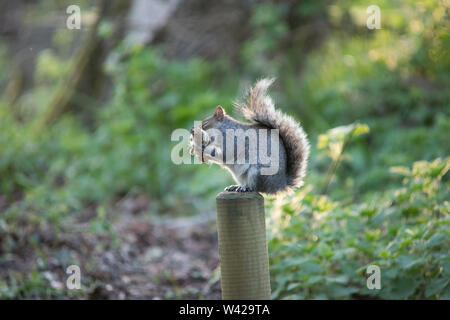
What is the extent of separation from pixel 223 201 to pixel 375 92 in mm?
4358

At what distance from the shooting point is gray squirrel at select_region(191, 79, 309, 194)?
8.48 feet

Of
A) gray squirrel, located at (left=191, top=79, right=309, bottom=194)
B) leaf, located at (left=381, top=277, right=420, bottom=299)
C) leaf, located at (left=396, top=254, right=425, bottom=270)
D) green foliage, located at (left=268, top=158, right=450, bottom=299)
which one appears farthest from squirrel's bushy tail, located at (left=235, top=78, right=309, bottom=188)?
leaf, located at (left=381, top=277, right=420, bottom=299)

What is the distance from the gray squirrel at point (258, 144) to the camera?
2.58 m

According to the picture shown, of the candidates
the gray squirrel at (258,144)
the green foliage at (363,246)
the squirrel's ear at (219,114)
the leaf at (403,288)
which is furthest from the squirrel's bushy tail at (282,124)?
the leaf at (403,288)

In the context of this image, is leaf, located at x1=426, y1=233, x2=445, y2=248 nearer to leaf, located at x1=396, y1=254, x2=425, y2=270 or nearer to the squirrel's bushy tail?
leaf, located at x1=396, y1=254, x2=425, y2=270

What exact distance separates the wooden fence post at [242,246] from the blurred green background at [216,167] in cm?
61

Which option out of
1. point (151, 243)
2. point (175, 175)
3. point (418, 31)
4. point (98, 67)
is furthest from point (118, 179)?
point (418, 31)

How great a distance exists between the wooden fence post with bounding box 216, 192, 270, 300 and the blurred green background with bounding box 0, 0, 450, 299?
24.0 inches

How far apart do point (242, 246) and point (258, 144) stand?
0.55 meters

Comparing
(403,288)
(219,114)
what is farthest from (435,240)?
(219,114)

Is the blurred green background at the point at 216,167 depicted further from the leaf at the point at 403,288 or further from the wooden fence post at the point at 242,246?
the wooden fence post at the point at 242,246

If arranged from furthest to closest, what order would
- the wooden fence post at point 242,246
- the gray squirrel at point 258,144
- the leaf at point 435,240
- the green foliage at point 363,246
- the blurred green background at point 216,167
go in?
the blurred green background at point 216,167 < the green foliage at point 363,246 < the leaf at point 435,240 < the gray squirrel at point 258,144 < the wooden fence post at point 242,246
